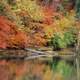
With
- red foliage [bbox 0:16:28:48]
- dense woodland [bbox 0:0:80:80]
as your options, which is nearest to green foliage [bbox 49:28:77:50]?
dense woodland [bbox 0:0:80:80]

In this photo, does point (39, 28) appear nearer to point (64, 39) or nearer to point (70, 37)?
point (64, 39)

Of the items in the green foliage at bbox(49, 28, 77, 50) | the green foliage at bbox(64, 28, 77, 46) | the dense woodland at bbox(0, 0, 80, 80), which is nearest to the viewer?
the dense woodland at bbox(0, 0, 80, 80)

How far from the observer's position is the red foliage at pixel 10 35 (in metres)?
25.5

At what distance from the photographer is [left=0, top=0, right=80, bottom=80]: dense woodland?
25422mm

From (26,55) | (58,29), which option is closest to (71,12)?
(58,29)

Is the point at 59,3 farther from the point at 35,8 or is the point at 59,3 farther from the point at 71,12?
the point at 35,8

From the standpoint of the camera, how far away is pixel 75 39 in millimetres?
33656

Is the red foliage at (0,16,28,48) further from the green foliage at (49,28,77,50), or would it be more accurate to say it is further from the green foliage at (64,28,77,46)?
the green foliage at (64,28,77,46)

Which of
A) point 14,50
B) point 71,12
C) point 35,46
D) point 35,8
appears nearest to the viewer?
point 14,50

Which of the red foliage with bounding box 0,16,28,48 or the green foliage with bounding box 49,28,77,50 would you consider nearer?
the red foliage with bounding box 0,16,28,48

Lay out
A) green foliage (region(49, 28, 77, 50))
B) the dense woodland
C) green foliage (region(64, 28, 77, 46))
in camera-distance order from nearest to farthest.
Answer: the dense woodland → green foliage (region(49, 28, 77, 50)) → green foliage (region(64, 28, 77, 46))

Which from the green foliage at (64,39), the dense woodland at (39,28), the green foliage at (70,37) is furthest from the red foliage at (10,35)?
the green foliage at (70,37)

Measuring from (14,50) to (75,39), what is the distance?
8036 mm

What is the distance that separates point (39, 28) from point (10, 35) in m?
4.21
